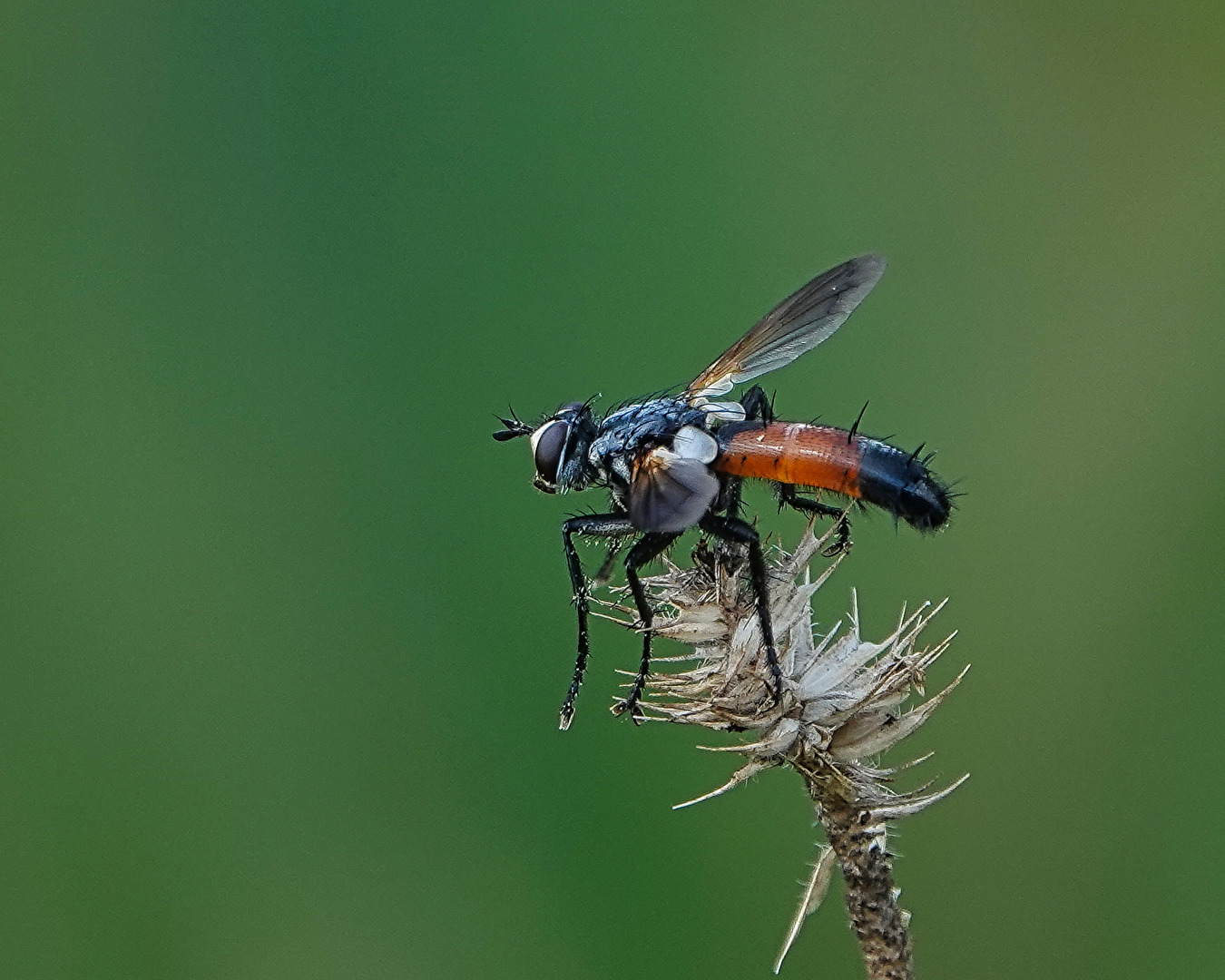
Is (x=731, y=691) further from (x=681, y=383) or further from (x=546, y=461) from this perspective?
(x=681, y=383)

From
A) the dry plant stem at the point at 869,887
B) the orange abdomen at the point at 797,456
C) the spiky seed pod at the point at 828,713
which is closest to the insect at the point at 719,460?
the orange abdomen at the point at 797,456

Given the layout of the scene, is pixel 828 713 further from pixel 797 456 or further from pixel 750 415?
pixel 750 415

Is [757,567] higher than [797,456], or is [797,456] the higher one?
[797,456]

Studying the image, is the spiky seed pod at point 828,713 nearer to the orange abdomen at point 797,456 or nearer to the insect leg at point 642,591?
the insect leg at point 642,591

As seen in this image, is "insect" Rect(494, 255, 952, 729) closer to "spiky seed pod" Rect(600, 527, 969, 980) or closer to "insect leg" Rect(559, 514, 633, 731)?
"insect leg" Rect(559, 514, 633, 731)

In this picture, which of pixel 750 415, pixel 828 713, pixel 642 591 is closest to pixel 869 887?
pixel 828 713
